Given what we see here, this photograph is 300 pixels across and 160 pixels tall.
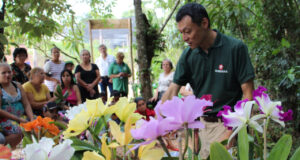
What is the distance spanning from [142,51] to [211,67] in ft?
9.75

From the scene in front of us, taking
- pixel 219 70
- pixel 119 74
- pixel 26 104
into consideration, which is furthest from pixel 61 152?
pixel 119 74

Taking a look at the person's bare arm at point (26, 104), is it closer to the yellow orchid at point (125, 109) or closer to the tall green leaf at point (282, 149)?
the yellow orchid at point (125, 109)

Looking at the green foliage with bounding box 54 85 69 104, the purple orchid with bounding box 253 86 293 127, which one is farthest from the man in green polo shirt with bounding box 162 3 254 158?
the purple orchid with bounding box 253 86 293 127

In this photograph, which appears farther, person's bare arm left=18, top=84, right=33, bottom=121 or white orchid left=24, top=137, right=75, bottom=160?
person's bare arm left=18, top=84, right=33, bottom=121

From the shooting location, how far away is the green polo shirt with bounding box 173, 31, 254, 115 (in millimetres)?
1463

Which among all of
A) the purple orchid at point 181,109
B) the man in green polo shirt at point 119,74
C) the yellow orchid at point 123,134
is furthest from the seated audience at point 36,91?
the purple orchid at point 181,109

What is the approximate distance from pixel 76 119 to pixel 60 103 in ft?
4.58

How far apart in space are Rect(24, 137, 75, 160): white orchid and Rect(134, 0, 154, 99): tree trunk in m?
4.11

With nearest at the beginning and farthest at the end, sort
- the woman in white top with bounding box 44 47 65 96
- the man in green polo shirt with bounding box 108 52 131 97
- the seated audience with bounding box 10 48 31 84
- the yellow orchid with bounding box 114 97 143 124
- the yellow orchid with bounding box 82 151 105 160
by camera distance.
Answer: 1. the yellow orchid with bounding box 82 151 105 160
2. the yellow orchid with bounding box 114 97 143 124
3. the seated audience with bounding box 10 48 31 84
4. the woman in white top with bounding box 44 47 65 96
5. the man in green polo shirt with bounding box 108 52 131 97

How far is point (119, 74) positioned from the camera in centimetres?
510

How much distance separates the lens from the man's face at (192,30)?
4.69ft

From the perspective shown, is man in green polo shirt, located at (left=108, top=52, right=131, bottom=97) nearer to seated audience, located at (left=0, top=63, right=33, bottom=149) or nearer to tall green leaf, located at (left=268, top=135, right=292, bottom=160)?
seated audience, located at (left=0, top=63, right=33, bottom=149)

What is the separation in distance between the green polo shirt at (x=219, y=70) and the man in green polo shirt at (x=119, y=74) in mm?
3518

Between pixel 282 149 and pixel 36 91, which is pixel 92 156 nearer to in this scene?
pixel 282 149
